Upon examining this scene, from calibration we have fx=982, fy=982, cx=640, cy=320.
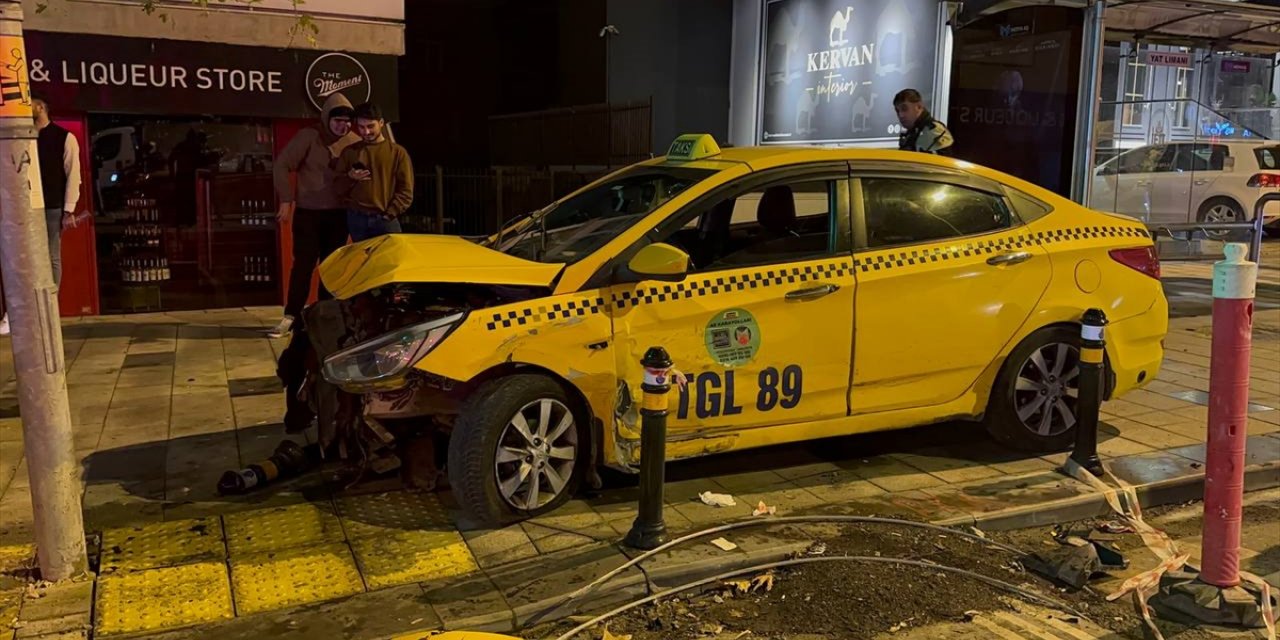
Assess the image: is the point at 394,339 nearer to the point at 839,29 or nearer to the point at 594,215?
the point at 594,215

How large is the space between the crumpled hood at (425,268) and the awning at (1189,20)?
23.7ft

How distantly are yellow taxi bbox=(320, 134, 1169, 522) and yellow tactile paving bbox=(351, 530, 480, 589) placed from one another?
217 millimetres

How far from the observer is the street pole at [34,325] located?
12.3 ft

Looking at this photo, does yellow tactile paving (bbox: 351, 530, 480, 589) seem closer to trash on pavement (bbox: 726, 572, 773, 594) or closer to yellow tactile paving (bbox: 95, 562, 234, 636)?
yellow tactile paving (bbox: 95, 562, 234, 636)

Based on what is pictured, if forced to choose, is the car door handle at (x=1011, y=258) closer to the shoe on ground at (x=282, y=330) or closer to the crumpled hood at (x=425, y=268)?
the crumpled hood at (x=425, y=268)

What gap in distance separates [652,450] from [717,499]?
0.87 m

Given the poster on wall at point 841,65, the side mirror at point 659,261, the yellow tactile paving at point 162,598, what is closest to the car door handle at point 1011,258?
the side mirror at point 659,261

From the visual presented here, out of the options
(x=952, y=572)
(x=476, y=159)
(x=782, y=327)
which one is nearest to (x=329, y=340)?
(x=782, y=327)

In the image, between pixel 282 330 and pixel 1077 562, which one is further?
pixel 282 330

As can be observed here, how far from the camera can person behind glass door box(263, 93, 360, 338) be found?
25.0 ft

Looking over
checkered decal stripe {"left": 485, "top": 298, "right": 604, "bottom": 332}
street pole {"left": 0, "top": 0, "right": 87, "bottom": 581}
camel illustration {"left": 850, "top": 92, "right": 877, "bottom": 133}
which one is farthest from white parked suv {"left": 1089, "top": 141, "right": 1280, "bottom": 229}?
street pole {"left": 0, "top": 0, "right": 87, "bottom": 581}

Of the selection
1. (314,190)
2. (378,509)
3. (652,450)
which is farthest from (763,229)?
(314,190)

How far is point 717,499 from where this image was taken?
4938mm

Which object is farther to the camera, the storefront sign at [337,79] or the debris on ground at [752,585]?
the storefront sign at [337,79]
